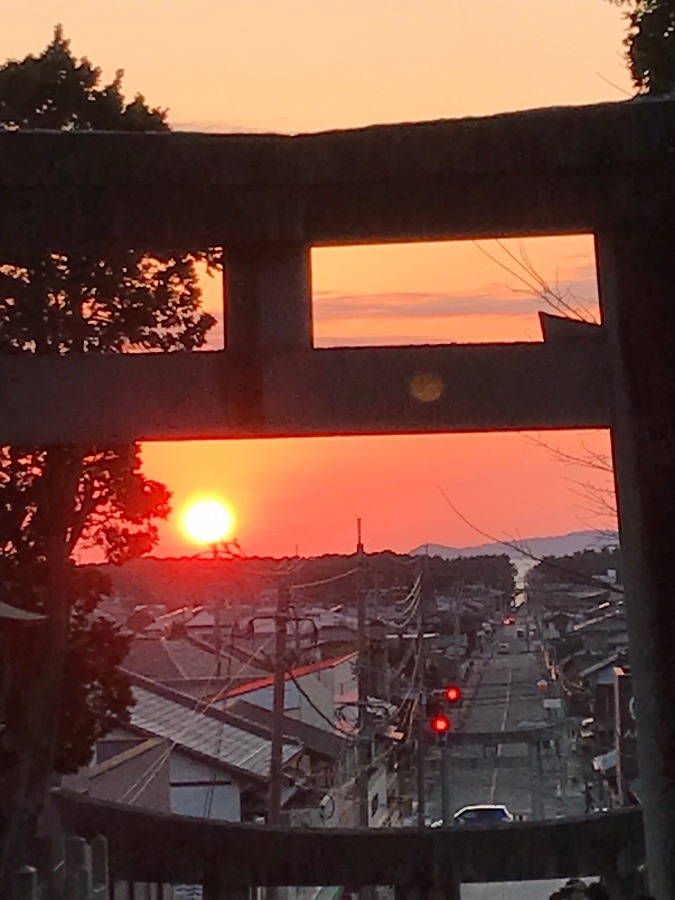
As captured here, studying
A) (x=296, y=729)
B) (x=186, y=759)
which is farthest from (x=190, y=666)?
(x=186, y=759)

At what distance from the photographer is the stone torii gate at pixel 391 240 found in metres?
2.92

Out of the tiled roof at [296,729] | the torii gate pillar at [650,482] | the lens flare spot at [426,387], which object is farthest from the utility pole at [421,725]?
the lens flare spot at [426,387]

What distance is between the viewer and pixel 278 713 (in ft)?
33.9

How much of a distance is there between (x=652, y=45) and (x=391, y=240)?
9.13ft

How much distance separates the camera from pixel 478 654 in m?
30.2

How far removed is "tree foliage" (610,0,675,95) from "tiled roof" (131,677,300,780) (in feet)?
28.7

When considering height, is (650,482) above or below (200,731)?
above

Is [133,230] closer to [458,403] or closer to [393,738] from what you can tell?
[458,403]

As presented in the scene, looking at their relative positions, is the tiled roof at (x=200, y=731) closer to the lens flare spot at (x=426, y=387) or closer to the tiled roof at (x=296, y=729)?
the tiled roof at (x=296, y=729)

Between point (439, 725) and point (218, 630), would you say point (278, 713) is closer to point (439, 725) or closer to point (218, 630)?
point (218, 630)

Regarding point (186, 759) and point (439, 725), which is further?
point (439, 725)

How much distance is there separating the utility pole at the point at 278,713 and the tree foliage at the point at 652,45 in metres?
6.88

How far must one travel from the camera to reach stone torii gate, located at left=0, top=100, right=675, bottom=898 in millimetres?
2916

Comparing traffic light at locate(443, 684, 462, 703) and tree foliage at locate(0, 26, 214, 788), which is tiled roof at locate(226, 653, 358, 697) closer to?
traffic light at locate(443, 684, 462, 703)
